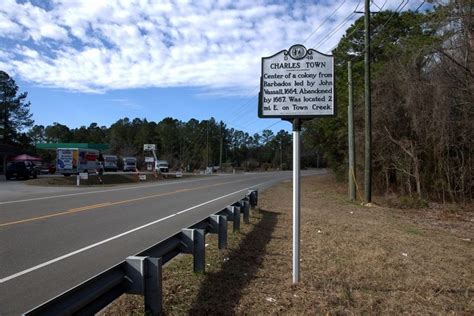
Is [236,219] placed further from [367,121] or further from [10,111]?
[10,111]

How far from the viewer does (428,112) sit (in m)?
20.5

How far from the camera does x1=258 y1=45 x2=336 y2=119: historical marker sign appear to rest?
670cm

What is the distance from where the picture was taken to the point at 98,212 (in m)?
15.6

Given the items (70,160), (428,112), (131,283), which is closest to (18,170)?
(70,160)

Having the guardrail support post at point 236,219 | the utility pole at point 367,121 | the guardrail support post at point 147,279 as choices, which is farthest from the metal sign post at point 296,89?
the utility pole at point 367,121

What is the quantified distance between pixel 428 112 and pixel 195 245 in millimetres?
16560

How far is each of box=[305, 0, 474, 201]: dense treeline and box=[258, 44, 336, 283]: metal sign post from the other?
11.4 metres

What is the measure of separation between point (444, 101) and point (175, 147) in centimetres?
12347

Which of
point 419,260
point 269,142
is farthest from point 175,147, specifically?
point 419,260

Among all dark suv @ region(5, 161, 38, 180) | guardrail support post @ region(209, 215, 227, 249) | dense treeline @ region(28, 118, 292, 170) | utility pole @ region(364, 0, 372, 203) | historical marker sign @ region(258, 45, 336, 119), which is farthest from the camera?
dense treeline @ region(28, 118, 292, 170)

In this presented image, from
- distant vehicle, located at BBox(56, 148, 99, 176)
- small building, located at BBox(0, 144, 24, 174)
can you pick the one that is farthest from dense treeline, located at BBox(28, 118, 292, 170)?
distant vehicle, located at BBox(56, 148, 99, 176)

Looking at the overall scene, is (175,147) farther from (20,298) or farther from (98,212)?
(20,298)

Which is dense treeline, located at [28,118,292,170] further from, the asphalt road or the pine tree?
the asphalt road

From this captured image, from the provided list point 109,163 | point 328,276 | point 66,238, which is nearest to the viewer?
point 328,276
